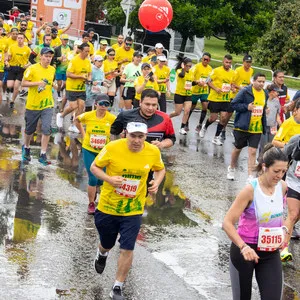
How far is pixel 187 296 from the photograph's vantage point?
8.04 metres

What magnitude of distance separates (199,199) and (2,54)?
892cm

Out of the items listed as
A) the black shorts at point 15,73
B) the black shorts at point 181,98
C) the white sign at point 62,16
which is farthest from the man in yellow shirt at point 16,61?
the white sign at point 62,16

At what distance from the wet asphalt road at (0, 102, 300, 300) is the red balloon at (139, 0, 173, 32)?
942cm

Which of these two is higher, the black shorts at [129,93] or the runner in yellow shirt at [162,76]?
the runner in yellow shirt at [162,76]

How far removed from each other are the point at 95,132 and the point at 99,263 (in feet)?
9.88

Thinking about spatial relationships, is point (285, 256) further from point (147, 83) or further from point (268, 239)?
point (147, 83)

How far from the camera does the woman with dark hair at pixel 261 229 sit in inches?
254

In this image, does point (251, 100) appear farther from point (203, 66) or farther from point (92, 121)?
point (203, 66)

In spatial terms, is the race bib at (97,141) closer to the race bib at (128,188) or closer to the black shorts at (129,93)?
the race bib at (128,188)

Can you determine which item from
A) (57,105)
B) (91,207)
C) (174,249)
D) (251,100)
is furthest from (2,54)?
→ (174,249)

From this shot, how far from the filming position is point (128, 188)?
772cm

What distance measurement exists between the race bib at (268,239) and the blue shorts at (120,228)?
62.9 inches

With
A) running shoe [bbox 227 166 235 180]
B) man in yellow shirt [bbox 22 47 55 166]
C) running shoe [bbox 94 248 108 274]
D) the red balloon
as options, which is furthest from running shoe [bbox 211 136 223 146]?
running shoe [bbox 94 248 108 274]

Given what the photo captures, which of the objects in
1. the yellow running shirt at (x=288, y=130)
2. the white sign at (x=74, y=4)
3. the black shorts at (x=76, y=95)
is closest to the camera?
the yellow running shirt at (x=288, y=130)
